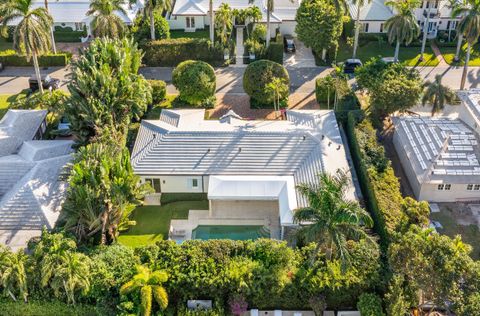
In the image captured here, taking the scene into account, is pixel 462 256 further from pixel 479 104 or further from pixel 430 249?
pixel 479 104

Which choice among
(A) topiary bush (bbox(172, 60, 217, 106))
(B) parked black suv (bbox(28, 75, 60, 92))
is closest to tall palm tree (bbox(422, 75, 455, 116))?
(A) topiary bush (bbox(172, 60, 217, 106))

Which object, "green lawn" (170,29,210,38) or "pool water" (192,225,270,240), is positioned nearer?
"pool water" (192,225,270,240)

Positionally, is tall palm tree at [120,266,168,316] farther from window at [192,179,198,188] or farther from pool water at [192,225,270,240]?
window at [192,179,198,188]

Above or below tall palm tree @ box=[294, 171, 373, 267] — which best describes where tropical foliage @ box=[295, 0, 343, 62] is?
above

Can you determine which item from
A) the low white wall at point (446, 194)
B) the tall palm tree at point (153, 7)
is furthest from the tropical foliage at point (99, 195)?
the tall palm tree at point (153, 7)

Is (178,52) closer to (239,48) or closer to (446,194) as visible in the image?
(239,48)


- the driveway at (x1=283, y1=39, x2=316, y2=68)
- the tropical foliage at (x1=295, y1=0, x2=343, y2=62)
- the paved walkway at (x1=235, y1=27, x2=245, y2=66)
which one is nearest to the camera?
the tropical foliage at (x1=295, y1=0, x2=343, y2=62)
